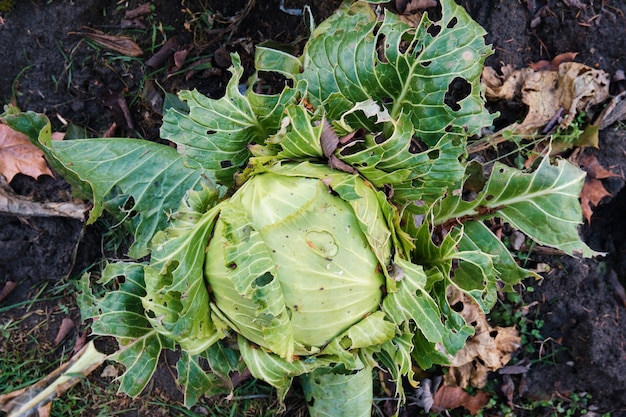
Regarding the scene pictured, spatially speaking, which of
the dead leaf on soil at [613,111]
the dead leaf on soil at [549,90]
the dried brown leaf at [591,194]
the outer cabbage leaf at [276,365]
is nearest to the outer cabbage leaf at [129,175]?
the outer cabbage leaf at [276,365]

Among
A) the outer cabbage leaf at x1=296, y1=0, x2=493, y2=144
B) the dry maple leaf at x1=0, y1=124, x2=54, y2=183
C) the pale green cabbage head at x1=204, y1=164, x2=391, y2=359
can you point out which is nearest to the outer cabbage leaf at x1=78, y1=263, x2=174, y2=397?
the pale green cabbage head at x1=204, y1=164, x2=391, y2=359

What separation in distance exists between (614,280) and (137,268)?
114 inches

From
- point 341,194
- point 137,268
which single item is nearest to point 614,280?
point 341,194

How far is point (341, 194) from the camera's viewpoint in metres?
2.21

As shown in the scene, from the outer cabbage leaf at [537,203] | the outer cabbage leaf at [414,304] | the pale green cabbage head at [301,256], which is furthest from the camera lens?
the outer cabbage leaf at [537,203]

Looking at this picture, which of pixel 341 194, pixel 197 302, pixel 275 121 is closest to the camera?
pixel 341 194

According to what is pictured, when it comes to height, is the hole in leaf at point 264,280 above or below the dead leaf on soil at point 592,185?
above

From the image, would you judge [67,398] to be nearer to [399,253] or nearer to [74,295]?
[74,295]

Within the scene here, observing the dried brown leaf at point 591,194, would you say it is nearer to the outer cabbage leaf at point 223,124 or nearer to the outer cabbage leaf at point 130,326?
the outer cabbage leaf at point 223,124

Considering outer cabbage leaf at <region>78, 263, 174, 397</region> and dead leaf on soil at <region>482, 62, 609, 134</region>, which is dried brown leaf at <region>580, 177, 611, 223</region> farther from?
outer cabbage leaf at <region>78, 263, 174, 397</region>

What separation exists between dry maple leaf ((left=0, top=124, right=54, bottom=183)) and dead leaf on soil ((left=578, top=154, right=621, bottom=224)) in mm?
3282

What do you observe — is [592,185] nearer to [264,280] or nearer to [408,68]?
[408,68]

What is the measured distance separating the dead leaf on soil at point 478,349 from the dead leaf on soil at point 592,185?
2.90ft

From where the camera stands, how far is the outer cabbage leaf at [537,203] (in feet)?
9.08
